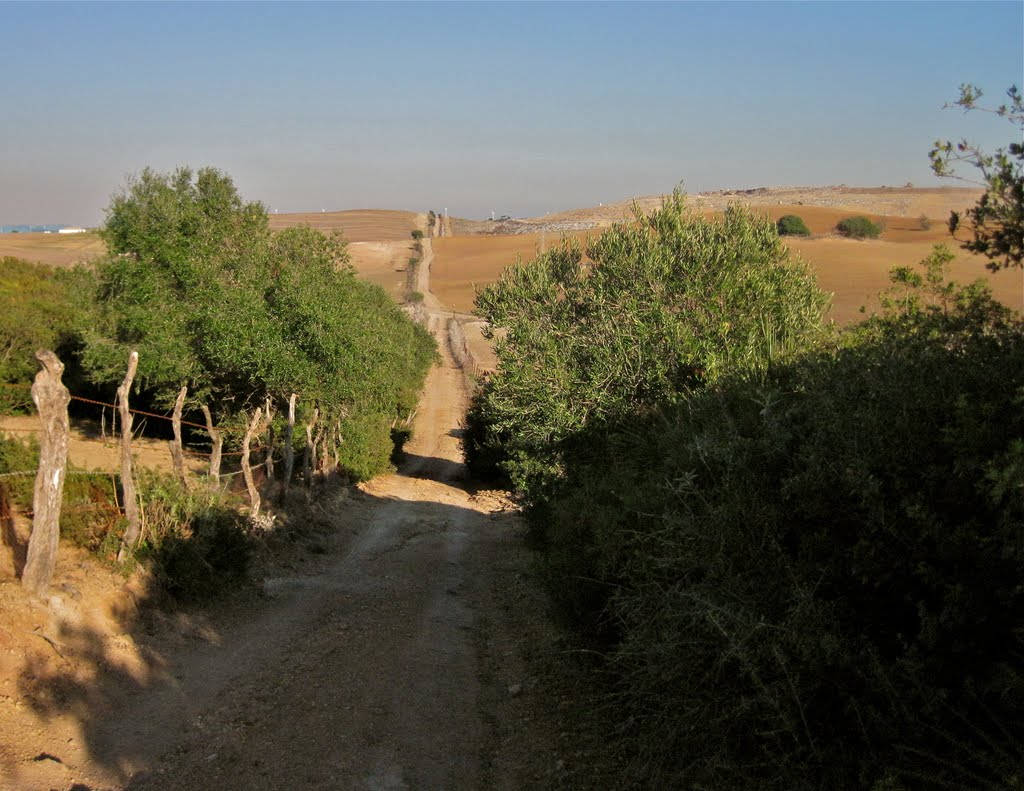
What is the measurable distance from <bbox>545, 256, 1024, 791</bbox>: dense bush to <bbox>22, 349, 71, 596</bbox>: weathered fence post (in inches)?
269

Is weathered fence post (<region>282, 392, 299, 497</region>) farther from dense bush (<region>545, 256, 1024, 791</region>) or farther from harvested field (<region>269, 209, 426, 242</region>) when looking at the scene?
harvested field (<region>269, 209, 426, 242</region>)

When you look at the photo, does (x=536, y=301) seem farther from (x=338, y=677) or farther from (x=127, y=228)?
(x=338, y=677)

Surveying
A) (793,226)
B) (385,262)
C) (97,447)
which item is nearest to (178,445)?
(97,447)

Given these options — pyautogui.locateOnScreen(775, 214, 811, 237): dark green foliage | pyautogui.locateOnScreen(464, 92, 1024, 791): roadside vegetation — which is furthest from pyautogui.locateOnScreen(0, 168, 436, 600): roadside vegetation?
pyautogui.locateOnScreen(775, 214, 811, 237): dark green foliage

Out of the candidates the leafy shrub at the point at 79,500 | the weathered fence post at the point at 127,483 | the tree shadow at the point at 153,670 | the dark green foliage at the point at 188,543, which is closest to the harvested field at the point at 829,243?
the tree shadow at the point at 153,670

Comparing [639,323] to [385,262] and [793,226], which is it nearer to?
[793,226]

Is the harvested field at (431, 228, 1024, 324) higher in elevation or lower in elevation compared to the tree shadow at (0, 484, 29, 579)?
higher

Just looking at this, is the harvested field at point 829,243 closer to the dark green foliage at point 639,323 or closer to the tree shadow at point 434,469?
the dark green foliage at point 639,323

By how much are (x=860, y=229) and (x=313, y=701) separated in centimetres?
7880

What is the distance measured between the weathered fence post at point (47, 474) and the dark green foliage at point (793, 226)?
240 feet

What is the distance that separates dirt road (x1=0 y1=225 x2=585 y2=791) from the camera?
776 cm

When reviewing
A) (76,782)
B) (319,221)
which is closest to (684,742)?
(76,782)

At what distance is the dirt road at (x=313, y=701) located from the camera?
25.5 ft

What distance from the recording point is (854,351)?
23.1ft
